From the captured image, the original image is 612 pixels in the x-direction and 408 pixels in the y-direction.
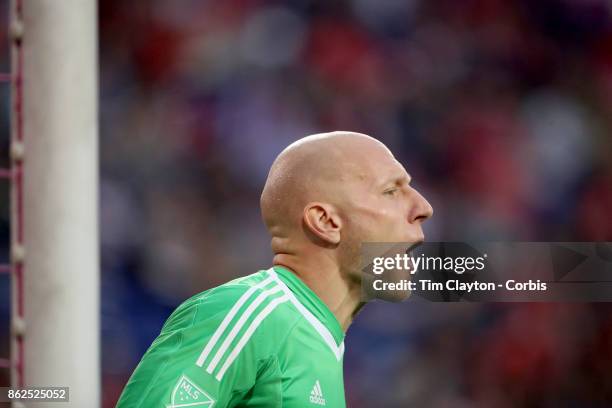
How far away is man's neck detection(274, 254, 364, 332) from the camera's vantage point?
1.81 m

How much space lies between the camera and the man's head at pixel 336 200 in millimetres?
1778

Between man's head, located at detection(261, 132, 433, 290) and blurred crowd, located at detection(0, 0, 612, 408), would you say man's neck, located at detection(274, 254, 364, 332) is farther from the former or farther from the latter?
blurred crowd, located at detection(0, 0, 612, 408)

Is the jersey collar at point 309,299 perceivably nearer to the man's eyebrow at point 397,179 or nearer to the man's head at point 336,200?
the man's head at point 336,200

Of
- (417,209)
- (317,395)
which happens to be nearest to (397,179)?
(417,209)

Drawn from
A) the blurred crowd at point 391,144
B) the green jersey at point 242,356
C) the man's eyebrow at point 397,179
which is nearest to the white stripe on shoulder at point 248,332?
the green jersey at point 242,356

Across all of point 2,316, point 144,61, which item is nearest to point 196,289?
point 2,316

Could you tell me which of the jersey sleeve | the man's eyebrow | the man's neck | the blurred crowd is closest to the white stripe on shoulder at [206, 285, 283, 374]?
the jersey sleeve

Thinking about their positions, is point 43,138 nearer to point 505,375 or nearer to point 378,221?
point 378,221

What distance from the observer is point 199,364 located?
154 centimetres

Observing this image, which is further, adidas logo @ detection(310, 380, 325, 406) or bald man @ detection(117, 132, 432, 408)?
adidas logo @ detection(310, 380, 325, 406)

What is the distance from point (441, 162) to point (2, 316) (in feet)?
6.35

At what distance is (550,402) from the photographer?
4023 millimetres

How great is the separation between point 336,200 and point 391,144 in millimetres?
2409

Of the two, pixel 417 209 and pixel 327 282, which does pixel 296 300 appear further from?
pixel 417 209
